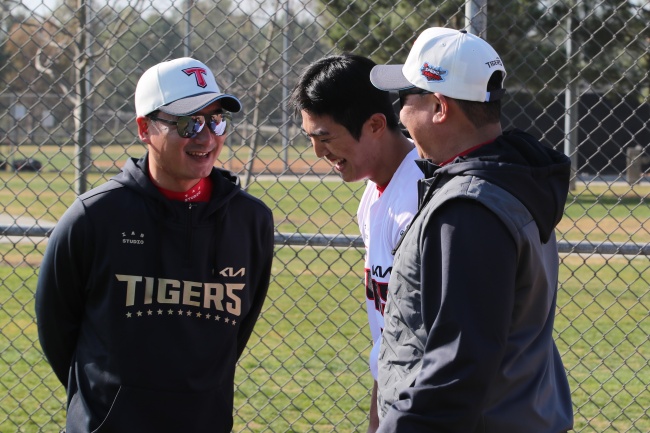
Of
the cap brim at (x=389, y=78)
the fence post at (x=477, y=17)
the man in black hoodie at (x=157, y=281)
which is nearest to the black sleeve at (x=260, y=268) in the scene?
the man in black hoodie at (x=157, y=281)

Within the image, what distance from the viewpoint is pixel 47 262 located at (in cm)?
295

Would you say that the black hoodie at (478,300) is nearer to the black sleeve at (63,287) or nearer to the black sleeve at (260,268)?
the black sleeve at (260,268)

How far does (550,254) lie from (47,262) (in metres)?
1.71

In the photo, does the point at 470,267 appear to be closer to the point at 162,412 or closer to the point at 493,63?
the point at 493,63

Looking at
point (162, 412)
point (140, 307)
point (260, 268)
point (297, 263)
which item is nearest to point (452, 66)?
point (260, 268)

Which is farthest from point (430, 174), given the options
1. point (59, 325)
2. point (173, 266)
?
point (59, 325)

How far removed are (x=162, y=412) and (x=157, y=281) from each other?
0.45 metres

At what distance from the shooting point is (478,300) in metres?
2.05

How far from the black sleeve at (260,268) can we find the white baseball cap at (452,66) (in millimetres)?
936

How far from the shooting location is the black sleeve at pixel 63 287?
2885mm

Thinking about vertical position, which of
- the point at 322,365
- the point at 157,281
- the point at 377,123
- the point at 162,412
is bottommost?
the point at 322,365

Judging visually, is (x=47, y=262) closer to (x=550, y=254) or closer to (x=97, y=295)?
(x=97, y=295)

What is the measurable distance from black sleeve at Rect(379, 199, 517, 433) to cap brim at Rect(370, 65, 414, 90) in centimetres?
52

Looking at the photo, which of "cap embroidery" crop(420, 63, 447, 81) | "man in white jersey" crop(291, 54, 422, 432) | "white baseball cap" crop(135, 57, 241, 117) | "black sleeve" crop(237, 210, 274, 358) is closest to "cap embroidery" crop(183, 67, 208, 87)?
"white baseball cap" crop(135, 57, 241, 117)
